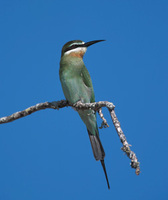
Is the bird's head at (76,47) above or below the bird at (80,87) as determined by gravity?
above

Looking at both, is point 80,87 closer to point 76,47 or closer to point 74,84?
point 74,84

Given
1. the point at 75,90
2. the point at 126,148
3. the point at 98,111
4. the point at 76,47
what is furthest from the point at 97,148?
the point at 126,148

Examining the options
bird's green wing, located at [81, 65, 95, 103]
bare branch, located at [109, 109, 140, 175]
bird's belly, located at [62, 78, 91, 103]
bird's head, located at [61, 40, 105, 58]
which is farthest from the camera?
bird's head, located at [61, 40, 105, 58]

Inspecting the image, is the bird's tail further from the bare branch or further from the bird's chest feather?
the bare branch

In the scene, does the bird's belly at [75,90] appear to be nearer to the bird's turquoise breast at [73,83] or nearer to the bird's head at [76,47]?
the bird's turquoise breast at [73,83]

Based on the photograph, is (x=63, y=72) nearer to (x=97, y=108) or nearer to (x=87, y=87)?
(x=87, y=87)

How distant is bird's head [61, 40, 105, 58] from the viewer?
9.21 feet

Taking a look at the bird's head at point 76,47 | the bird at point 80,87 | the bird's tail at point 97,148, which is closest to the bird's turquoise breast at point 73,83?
the bird at point 80,87

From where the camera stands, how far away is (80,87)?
8.36 ft

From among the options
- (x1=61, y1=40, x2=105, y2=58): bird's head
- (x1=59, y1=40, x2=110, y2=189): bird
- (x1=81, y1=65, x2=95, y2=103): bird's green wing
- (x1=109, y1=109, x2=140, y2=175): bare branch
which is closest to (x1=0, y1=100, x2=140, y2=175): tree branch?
(x1=109, y1=109, x2=140, y2=175): bare branch

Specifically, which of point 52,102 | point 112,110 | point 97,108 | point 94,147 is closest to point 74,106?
point 52,102

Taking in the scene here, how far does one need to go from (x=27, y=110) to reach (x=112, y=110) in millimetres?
719

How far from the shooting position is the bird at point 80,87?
2.53 m

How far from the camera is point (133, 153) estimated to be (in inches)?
55.1
